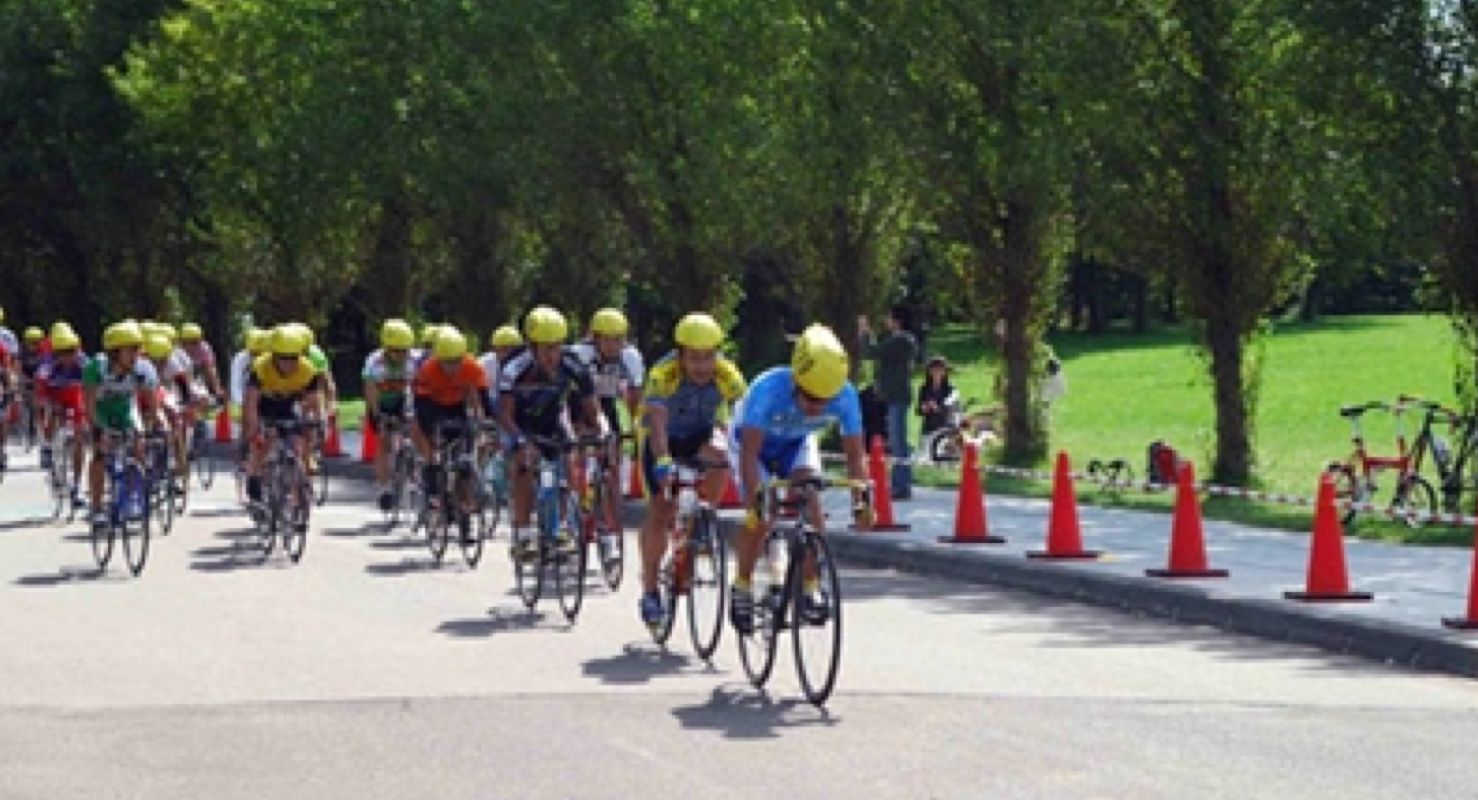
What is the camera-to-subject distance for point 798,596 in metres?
13.3

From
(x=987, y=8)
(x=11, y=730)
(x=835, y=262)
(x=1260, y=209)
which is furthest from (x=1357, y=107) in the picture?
(x=11, y=730)

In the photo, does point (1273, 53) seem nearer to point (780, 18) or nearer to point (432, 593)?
point (780, 18)

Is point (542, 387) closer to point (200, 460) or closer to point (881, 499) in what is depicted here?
point (881, 499)

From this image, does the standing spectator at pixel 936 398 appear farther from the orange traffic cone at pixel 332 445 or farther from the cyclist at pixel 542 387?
the cyclist at pixel 542 387

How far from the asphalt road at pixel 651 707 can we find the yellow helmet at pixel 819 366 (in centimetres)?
141

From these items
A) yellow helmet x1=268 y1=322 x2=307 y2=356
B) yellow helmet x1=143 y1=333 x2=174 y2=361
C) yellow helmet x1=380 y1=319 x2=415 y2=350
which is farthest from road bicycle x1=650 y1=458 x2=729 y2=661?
yellow helmet x1=143 y1=333 x2=174 y2=361

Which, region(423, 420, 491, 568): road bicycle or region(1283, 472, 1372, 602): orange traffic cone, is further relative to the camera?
region(423, 420, 491, 568): road bicycle

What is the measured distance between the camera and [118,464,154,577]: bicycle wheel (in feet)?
69.8

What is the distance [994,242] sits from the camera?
109 feet

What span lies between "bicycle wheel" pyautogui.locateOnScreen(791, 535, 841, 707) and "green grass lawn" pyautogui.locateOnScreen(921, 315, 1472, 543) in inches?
391

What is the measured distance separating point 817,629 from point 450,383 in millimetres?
9955

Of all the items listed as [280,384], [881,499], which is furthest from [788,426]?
[881,499]

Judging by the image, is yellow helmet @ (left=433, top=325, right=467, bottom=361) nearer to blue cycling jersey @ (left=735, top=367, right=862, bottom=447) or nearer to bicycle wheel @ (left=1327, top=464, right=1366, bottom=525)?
bicycle wheel @ (left=1327, top=464, right=1366, bottom=525)

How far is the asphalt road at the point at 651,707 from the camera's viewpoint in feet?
36.7
